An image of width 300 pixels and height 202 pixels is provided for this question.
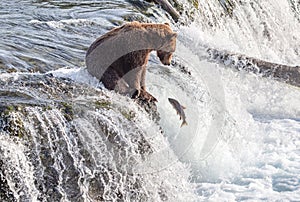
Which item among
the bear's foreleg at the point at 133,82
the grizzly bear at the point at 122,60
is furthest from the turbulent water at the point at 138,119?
the bear's foreleg at the point at 133,82

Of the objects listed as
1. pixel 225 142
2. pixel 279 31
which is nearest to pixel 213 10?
pixel 279 31

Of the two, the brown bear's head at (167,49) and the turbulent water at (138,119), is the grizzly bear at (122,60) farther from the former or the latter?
the brown bear's head at (167,49)

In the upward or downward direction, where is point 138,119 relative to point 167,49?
downward

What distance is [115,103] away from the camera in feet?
18.7

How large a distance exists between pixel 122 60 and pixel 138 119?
3.02 ft

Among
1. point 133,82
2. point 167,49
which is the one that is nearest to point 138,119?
point 133,82

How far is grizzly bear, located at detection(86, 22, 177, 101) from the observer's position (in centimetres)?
620

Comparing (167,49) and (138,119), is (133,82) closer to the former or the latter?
(138,119)

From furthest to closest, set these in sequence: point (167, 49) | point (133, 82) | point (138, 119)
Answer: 1. point (167, 49)
2. point (133, 82)
3. point (138, 119)

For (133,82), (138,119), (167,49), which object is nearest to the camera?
(138,119)

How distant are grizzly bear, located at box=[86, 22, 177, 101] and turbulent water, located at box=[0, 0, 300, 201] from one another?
0.52ft

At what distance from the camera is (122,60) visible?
629 cm

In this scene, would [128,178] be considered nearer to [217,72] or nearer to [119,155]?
[119,155]

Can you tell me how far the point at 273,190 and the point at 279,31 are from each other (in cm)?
735
